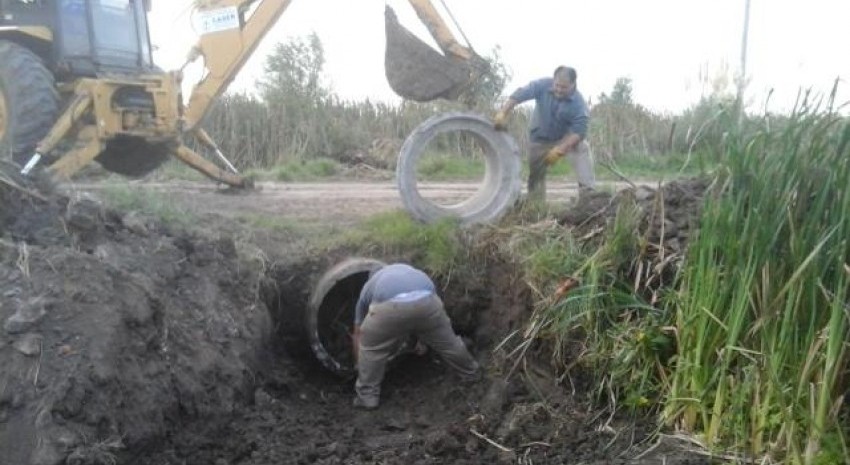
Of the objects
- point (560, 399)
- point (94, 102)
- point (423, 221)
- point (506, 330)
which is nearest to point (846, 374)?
point (560, 399)

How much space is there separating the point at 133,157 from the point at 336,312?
4037 millimetres

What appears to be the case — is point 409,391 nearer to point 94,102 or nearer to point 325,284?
point 325,284

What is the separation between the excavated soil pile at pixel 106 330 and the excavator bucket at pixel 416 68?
2633mm

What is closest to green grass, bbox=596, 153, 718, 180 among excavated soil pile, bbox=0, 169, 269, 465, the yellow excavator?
the yellow excavator

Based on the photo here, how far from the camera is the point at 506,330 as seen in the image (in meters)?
7.02

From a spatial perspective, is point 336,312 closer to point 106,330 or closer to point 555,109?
point 555,109

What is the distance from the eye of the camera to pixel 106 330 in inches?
206

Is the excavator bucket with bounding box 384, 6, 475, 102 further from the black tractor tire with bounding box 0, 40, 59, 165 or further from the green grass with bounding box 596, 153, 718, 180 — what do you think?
the black tractor tire with bounding box 0, 40, 59, 165

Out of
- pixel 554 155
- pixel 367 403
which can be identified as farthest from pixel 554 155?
pixel 367 403

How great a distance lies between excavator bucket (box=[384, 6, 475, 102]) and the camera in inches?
347

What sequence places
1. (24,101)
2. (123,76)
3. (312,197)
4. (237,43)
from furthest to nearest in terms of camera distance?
(312,197) → (237,43) → (123,76) → (24,101)

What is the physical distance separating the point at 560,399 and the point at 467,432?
0.60m

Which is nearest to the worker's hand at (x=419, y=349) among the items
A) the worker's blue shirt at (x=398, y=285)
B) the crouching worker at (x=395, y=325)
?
the crouching worker at (x=395, y=325)

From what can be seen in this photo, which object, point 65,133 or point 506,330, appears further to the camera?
point 65,133
